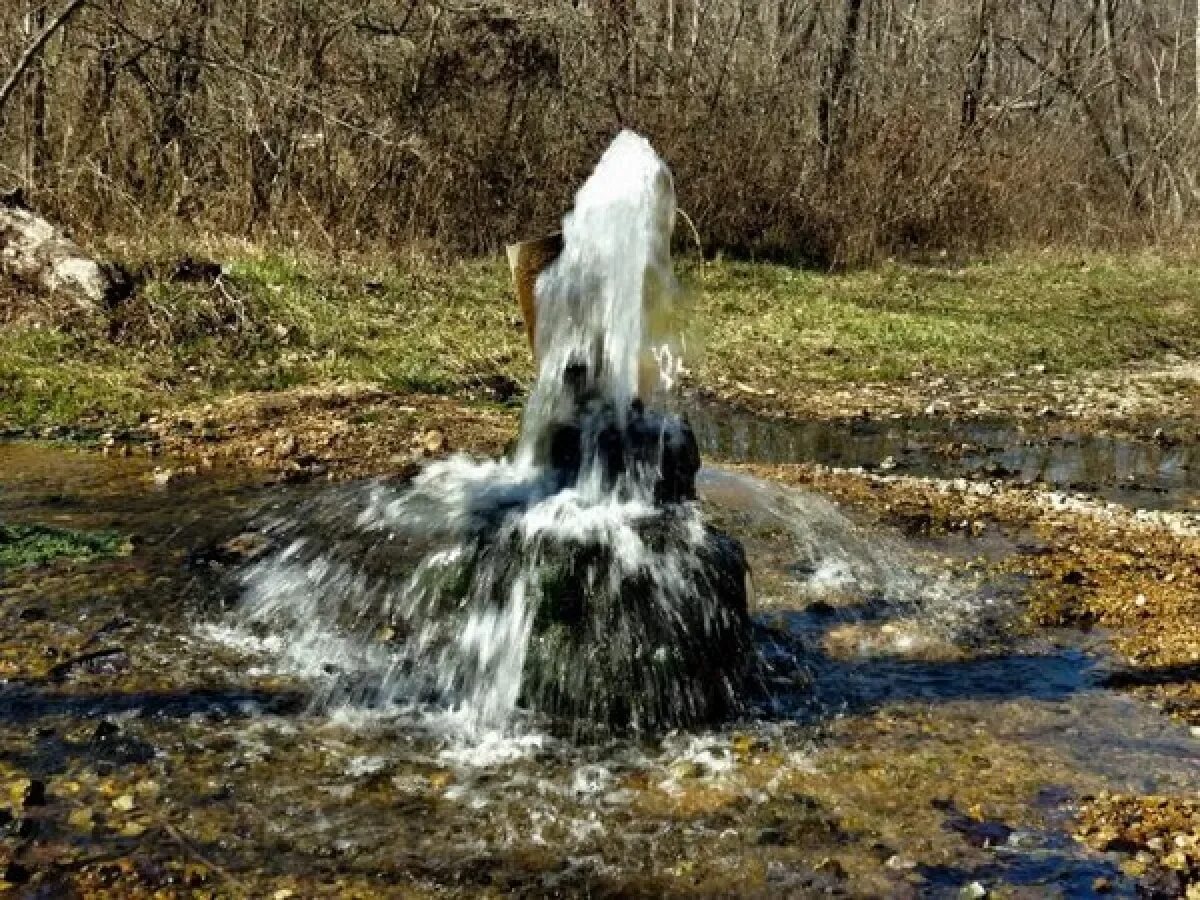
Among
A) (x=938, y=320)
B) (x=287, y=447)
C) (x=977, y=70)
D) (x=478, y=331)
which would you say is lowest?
(x=287, y=447)

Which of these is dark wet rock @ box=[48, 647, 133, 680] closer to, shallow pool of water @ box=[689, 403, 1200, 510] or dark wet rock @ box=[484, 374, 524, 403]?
shallow pool of water @ box=[689, 403, 1200, 510]

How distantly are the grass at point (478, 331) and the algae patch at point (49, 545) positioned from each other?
2.82 metres

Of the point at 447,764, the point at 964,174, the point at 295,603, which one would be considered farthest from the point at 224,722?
the point at 964,174

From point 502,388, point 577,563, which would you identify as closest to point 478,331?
point 502,388

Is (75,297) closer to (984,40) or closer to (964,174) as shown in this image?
(964,174)

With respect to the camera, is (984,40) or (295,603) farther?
(984,40)

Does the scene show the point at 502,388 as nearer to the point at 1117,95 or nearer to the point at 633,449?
the point at 633,449

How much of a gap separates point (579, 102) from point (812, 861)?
1594cm

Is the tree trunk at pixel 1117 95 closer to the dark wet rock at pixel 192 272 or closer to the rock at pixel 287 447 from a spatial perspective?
the dark wet rock at pixel 192 272

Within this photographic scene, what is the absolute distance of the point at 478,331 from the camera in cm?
1270

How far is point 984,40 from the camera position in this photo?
2475cm

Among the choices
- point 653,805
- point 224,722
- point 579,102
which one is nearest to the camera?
point 653,805

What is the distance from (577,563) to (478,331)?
805 cm

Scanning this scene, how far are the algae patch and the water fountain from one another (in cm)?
94
